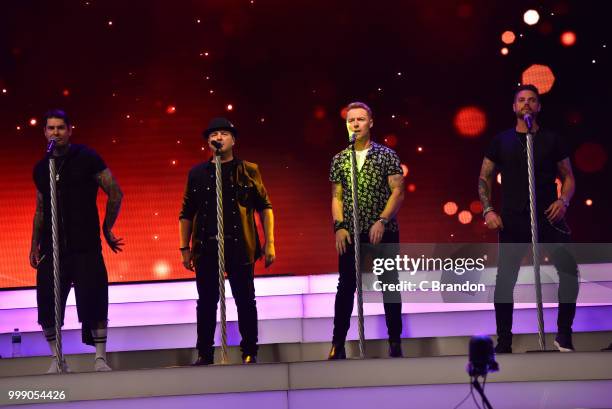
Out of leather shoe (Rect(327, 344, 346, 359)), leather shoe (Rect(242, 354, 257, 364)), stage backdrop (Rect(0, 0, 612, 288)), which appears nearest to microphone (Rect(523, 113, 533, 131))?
leather shoe (Rect(327, 344, 346, 359))

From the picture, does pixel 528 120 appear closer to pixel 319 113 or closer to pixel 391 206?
pixel 391 206

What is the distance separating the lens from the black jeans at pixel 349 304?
4.13 metres

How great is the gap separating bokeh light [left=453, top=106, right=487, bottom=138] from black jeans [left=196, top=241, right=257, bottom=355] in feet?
8.35

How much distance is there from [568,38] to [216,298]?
3228 millimetres

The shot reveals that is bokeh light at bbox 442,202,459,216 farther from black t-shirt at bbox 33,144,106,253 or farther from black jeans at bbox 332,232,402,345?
black t-shirt at bbox 33,144,106,253

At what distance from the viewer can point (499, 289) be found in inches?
164

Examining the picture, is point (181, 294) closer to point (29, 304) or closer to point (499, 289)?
point (29, 304)

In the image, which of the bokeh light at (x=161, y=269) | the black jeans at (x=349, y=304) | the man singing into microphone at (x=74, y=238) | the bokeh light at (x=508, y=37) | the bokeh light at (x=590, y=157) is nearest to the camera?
the black jeans at (x=349, y=304)

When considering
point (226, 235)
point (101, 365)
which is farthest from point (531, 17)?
point (101, 365)

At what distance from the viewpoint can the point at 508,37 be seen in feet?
20.8

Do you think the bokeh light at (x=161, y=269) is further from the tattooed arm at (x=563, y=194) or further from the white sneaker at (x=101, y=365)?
the tattooed arm at (x=563, y=194)

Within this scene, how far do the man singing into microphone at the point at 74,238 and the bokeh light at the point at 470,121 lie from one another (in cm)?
274

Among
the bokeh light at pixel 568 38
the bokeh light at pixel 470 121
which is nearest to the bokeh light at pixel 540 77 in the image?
the bokeh light at pixel 568 38

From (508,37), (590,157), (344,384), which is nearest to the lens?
(344,384)
